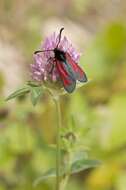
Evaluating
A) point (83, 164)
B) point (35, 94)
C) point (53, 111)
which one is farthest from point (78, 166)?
point (53, 111)

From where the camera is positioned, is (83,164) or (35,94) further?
(83,164)

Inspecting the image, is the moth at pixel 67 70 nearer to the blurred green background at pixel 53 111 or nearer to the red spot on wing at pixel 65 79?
the red spot on wing at pixel 65 79

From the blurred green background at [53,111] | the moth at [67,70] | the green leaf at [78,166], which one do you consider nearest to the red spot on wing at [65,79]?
the moth at [67,70]

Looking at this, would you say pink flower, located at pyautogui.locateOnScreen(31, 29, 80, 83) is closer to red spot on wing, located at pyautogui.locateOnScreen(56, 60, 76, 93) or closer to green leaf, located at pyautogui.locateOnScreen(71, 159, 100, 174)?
red spot on wing, located at pyautogui.locateOnScreen(56, 60, 76, 93)

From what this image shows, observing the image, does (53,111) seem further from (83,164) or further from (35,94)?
(35,94)

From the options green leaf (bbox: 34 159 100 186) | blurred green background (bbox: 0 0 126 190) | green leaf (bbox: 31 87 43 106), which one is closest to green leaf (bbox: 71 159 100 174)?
green leaf (bbox: 34 159 100 186)

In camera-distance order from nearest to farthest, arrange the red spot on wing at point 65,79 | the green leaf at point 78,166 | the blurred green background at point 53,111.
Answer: the red spot on wing at point 65,79 < the green leaf at point 78,166 < the blurred green background at point 53,111
